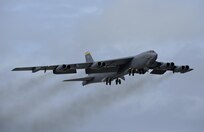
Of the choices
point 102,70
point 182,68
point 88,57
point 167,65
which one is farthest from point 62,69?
point 88,57

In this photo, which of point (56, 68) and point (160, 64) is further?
point (160, 64)

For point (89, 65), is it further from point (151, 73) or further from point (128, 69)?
point (151, 73)

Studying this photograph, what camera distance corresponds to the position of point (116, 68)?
7269 centimetres

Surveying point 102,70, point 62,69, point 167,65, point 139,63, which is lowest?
point 102,70

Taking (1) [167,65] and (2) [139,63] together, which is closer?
(2) [139,63]

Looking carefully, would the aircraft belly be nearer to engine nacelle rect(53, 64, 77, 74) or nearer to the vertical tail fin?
engine nacelle rect(53, 64, 77, 74)

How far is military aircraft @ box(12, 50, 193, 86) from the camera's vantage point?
68.0 m

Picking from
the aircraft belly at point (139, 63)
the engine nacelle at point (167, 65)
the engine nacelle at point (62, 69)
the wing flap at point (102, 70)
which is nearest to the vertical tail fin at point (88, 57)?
the wing flap at point (102, 70)

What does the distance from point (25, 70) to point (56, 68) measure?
3.39m

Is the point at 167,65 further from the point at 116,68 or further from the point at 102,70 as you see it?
the point at 102,70

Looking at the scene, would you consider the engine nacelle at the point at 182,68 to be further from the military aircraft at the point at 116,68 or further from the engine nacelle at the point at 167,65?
the engine nacelle at the point at 167,65

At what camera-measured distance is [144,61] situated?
222 ft

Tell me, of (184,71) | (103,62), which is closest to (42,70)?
(103,62)

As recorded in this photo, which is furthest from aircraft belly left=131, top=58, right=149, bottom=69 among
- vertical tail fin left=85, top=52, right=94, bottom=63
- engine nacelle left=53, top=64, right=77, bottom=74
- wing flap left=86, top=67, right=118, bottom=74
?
vertical tail fin left=85, top=52, right=94, bottom=63
